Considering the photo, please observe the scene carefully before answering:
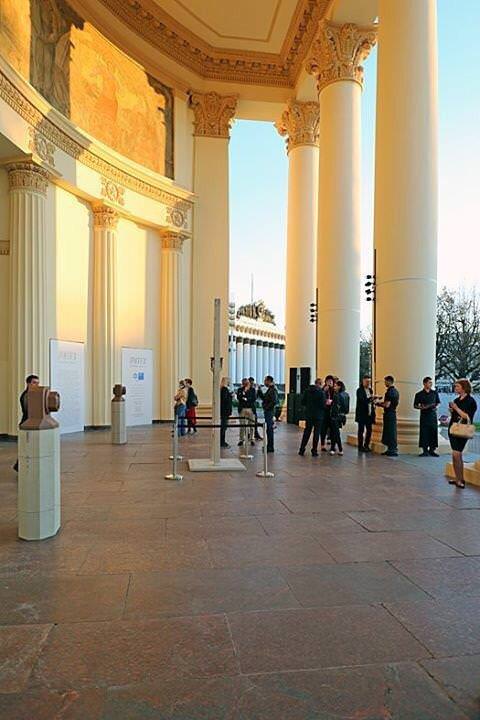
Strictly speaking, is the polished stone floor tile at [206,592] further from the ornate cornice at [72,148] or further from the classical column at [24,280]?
the ornate cornice at [72,148]

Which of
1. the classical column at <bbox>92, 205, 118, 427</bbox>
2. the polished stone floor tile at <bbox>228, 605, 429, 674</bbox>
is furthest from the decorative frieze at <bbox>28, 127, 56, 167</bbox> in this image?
the polished stone floor tile at <bbox>228, 605, 429, 674</bbox>

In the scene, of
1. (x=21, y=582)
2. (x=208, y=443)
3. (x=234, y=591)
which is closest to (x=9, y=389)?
(x=208, y=443)

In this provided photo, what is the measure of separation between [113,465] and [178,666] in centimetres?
801

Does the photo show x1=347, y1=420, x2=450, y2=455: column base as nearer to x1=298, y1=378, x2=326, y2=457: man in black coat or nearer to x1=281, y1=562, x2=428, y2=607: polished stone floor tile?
x1=298, y1=378, x2=326, y2=457: man in black coat

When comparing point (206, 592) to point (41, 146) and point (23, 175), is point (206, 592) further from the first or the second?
point (41, 146)

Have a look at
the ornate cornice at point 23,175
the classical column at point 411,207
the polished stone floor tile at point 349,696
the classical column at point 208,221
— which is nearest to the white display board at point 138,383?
the classical column at point 208,221

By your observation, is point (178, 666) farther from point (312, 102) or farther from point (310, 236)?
point (312, 102)

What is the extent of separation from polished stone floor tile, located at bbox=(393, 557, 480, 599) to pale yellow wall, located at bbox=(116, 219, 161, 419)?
1683 centimetres

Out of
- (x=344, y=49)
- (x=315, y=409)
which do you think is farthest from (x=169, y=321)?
(x=315, y=409)

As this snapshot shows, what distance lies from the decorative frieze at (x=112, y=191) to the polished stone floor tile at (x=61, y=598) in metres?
17.2

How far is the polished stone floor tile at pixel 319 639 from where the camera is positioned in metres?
3.29

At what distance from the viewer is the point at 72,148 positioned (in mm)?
17906

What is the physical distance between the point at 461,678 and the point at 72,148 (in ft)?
60.2

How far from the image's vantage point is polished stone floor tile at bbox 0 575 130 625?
12.9ft
